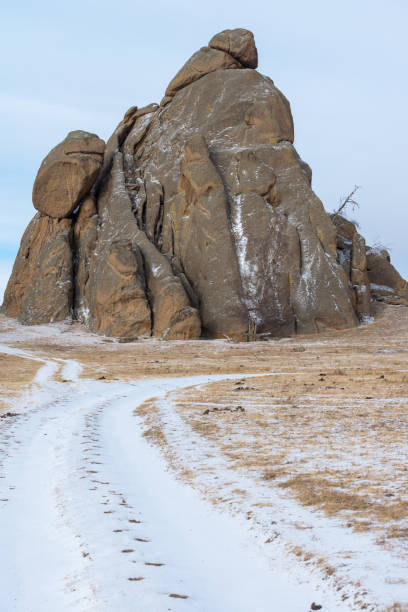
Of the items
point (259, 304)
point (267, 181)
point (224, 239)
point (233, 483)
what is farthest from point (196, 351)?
point (233, 483)

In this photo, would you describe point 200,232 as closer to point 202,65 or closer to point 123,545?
point 202,65

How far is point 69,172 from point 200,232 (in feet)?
48.7

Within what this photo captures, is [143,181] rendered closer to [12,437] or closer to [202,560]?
[12,437]

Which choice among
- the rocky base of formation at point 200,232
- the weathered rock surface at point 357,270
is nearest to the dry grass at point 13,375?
the rocky base of formation at point 200,232

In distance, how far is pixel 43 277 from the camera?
5159 centimetres

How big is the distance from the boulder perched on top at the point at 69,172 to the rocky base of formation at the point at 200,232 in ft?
0.44

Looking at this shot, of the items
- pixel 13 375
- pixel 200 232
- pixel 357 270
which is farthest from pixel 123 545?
pixel 357 270

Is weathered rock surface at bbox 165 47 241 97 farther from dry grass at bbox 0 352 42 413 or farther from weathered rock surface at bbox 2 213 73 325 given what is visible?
dry grass at bbox 0 352 42 413

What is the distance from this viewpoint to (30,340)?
41375 mm

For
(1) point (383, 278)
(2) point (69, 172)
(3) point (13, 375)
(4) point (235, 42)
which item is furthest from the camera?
(1) point (383, 278)

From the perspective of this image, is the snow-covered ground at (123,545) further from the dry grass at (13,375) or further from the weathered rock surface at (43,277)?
the weathered rock surface at (43,277)

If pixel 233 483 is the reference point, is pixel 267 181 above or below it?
above

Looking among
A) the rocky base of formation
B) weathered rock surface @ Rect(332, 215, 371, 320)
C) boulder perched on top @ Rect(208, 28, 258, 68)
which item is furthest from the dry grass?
boulder perched on top @ Rect(208, 28, 258, 68)

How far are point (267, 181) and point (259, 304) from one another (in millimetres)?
11665
